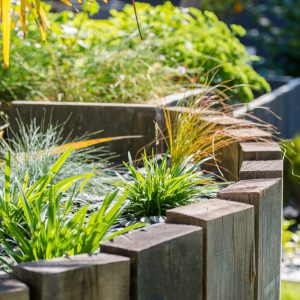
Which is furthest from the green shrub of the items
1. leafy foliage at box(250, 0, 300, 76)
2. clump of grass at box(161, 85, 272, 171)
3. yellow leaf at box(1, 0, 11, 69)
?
leafy foliage at box(250, 0, 300, 76)

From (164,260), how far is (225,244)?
16.8 inches

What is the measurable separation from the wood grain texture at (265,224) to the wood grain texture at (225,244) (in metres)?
0.08

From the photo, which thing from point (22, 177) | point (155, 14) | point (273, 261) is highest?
point (155, 14)

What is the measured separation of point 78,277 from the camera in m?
2.65

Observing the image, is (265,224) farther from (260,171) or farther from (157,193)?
(157,193)

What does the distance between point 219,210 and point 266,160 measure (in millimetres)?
905

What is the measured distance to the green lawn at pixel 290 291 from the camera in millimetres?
6207

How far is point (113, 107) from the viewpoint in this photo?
5.69 meters

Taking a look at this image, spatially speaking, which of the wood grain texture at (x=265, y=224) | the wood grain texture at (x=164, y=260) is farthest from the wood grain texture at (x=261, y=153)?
the wood grain texture at (x=164, y=260)

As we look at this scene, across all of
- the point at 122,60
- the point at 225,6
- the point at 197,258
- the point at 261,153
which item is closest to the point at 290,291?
the point at 122,60

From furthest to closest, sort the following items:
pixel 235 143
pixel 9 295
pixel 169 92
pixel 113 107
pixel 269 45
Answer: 1. pixel 269 45
2. pixel 169 92
3. pixel 113 107
4. pixel 235 143
5. pixel 9 295

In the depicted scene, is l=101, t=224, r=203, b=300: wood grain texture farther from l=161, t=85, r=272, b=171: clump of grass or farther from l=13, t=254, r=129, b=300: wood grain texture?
l=161, t=85, r=272, b=171: clump of grass

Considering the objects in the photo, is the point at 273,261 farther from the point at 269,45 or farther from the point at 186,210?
→ the point at 269,45

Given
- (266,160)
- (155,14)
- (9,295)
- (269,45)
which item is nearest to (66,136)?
(266,160)
